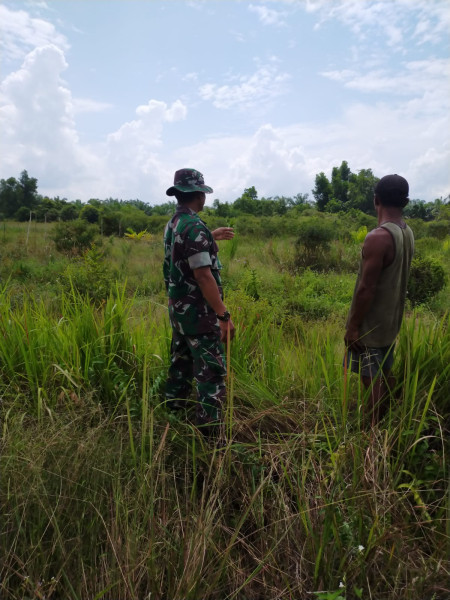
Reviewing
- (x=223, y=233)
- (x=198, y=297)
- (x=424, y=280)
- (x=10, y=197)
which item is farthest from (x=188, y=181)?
(x=10, y=197)

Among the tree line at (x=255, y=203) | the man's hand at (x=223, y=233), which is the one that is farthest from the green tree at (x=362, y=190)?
the man's hand at (x=223, y=233)

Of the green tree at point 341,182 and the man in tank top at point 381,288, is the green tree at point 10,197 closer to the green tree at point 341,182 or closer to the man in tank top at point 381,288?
the green tree at point 341,182

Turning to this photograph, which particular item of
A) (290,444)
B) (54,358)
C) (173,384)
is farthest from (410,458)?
(54,358)

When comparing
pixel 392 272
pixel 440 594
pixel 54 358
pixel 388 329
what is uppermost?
pixel 392 272

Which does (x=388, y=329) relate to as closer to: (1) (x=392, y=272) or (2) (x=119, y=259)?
(1) (x=392, y=272)

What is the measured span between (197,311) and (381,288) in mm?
1131

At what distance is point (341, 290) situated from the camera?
324 inches

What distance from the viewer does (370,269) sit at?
7.85 feet

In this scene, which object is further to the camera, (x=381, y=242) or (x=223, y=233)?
(x=223, y=233)

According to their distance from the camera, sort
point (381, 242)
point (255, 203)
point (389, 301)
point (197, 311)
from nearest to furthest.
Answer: point (381, 242) < point (389, 301) < point (197, 311) < point (255, 203)

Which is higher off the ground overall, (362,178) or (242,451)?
(362,178)

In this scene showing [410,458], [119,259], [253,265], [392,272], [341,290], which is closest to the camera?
[410,458]

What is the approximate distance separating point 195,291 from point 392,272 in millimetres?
1199

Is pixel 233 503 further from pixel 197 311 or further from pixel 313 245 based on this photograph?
pixel 313 245
